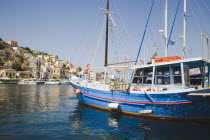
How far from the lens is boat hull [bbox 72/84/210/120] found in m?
10.2

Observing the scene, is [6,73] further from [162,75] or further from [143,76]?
[162,75]

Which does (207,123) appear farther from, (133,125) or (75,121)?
(75,121)

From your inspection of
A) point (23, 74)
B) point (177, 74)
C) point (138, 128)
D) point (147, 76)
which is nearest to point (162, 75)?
point (177, 74)

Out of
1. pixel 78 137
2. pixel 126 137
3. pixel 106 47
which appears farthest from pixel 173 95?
pixel 106 47

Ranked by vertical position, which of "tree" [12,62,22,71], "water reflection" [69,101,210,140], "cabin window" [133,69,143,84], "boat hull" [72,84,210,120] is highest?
"tree" [12,62,22,71]

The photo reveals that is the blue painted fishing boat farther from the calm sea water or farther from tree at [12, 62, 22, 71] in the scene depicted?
tree at [12, 62, 22, 71]

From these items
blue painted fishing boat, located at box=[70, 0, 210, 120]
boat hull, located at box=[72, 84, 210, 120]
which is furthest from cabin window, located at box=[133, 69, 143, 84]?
boat hull, located at box=[72, 84, 210, 120]

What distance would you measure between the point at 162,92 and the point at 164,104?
0.88m

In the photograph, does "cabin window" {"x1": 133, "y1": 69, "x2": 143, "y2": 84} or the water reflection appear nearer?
the water reflection

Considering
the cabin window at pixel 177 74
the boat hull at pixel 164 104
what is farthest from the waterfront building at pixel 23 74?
the cabin window at pixel 177 74

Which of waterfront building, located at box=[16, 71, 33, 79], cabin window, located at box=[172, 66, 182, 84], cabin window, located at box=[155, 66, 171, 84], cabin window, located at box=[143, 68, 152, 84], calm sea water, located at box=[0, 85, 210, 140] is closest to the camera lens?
calm sea water, located at box=[0, 85, 210, 140]

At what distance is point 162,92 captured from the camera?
10.9 meters

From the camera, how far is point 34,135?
340 inches

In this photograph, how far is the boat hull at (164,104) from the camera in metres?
10.2
